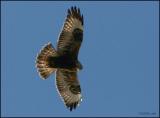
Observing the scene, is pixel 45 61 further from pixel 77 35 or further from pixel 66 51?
pixel 77 35

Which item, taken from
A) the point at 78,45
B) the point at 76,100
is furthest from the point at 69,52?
the point at 76,100

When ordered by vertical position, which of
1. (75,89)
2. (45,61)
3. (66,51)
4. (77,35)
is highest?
(77,35)

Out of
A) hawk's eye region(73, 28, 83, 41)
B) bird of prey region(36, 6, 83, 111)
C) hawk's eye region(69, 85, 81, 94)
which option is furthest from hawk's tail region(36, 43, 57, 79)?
hawk's eye region(69, 85, 81, 94)

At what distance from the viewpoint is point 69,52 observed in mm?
17375

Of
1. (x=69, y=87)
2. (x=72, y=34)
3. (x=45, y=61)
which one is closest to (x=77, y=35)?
(x=72, y=34)

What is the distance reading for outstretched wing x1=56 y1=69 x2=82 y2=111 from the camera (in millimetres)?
17938

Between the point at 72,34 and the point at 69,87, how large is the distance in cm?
147

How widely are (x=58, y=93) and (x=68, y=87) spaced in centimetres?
33

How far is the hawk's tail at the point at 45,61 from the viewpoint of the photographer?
56.5 ft

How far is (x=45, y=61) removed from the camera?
17375 mm

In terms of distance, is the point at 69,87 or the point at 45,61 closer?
the point at 45,61

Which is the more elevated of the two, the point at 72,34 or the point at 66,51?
the point at 72,34

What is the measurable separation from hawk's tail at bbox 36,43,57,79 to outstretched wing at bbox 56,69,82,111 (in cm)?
41

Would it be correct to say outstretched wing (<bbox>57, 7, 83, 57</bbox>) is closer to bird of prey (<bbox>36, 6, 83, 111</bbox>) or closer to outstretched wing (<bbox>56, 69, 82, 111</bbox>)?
bird of prey (<bbox>36, 6, 83, 111</bbox>)
